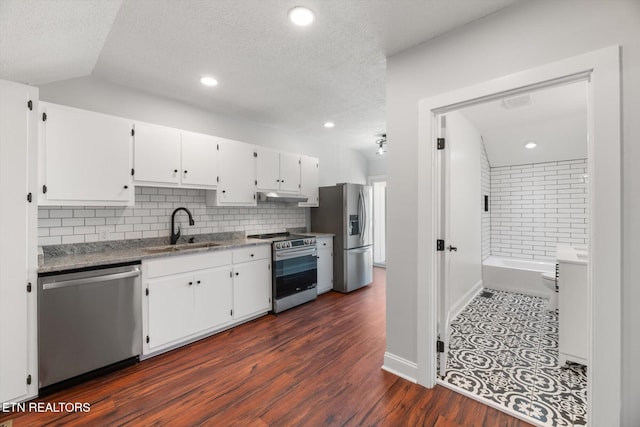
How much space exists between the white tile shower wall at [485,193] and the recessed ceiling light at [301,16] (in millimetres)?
3886

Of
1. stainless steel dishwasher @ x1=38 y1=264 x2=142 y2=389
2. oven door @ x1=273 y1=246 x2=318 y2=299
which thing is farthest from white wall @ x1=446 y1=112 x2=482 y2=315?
stainless steel dishwasher @ x1=38 y1=264 x2=142 y2=389

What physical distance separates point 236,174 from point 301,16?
215 cm

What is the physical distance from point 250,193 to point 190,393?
7.64 ft

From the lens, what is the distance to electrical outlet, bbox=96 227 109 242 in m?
2.74

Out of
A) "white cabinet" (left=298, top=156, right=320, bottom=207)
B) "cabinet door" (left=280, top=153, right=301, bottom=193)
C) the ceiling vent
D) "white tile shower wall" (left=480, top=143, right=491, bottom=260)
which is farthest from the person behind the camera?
"white tile shower wall" (left=480, top=143, right=491, bottom=260)

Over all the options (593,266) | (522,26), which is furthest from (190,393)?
(522,26)

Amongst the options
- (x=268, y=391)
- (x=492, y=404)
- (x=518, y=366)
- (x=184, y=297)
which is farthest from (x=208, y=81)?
(x=518, y=366)

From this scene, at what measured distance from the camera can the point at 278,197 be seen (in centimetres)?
392

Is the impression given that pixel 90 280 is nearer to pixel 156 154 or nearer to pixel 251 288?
pixel 156 154

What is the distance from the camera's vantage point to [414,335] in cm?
218

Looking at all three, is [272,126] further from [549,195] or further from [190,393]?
[549,195]

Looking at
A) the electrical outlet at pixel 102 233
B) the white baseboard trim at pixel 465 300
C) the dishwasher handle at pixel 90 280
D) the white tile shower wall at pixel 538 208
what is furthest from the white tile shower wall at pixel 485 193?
the electrical outlet at pixel 102 233

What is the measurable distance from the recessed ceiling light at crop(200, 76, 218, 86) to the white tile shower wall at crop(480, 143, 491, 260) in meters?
4.16

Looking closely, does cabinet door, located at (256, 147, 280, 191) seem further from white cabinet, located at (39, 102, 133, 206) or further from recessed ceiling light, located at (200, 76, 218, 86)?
white cabinet, located at (39, 102, 133, 206)
